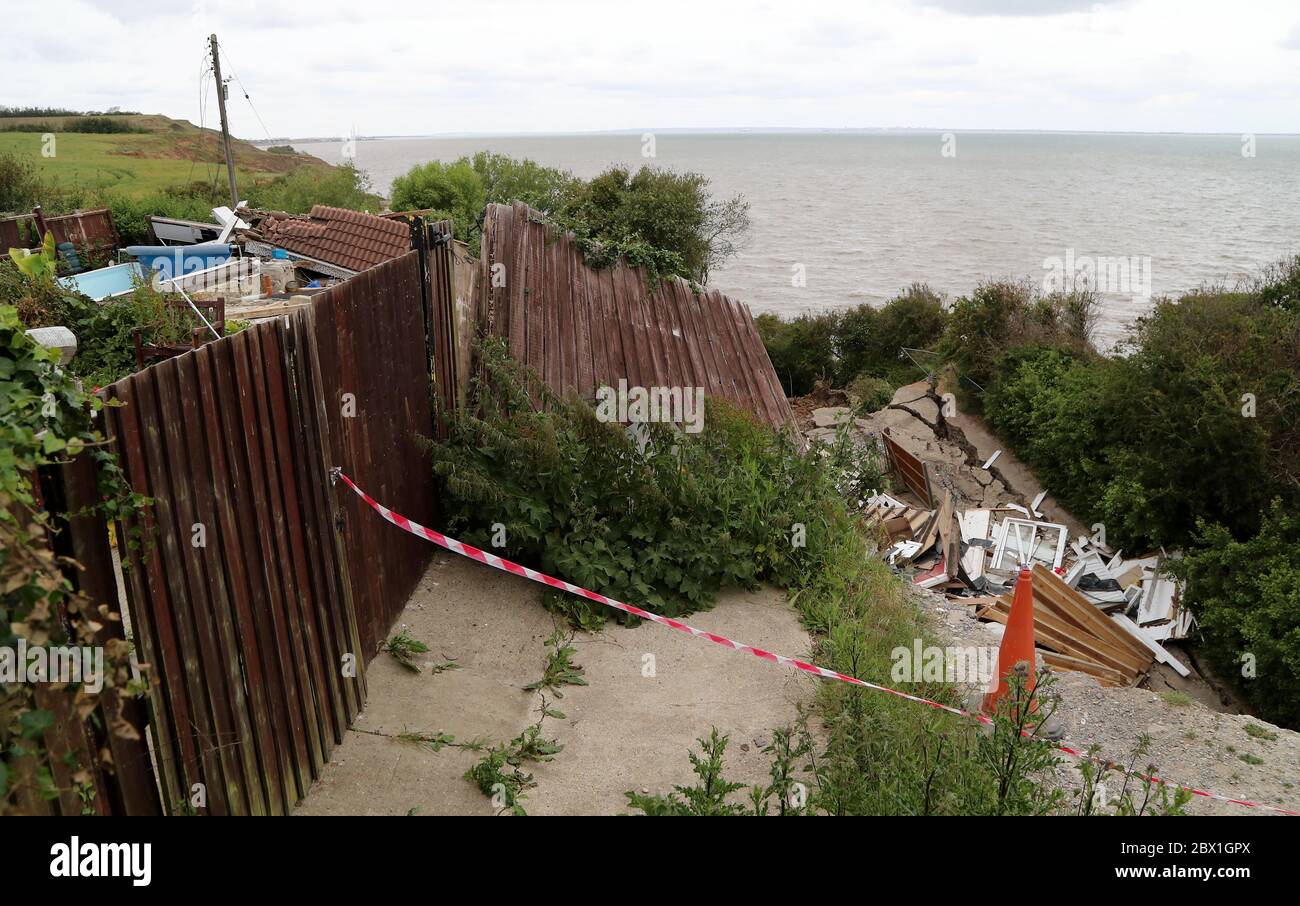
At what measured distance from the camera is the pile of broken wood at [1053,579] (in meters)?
12.6

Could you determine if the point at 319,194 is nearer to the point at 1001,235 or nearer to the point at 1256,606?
the point at 1256,606

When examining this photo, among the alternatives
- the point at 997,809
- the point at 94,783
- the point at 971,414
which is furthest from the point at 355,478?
the point at 971,414

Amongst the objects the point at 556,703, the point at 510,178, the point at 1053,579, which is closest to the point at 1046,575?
the point at 1053,579

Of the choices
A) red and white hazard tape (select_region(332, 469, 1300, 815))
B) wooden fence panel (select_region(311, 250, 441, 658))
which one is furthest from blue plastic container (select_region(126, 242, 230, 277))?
red and white hazard tape (select_region(332, 469, 1300, 815))

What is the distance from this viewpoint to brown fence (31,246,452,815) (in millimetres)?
3232

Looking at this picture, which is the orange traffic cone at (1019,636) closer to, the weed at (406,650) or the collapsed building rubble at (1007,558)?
the collapsed building rubble at (1007,558)

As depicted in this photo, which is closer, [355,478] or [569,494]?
[355,478]

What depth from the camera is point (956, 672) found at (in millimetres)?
6676

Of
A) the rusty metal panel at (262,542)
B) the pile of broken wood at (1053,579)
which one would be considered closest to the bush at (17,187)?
the pile of broken wood at (1053,579)

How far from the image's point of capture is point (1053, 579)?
12812 mm

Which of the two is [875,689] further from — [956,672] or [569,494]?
[569,494]

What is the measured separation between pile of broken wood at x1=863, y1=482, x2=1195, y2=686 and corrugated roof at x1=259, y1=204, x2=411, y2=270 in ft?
30.6

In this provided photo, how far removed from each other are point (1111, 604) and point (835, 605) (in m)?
11.1
